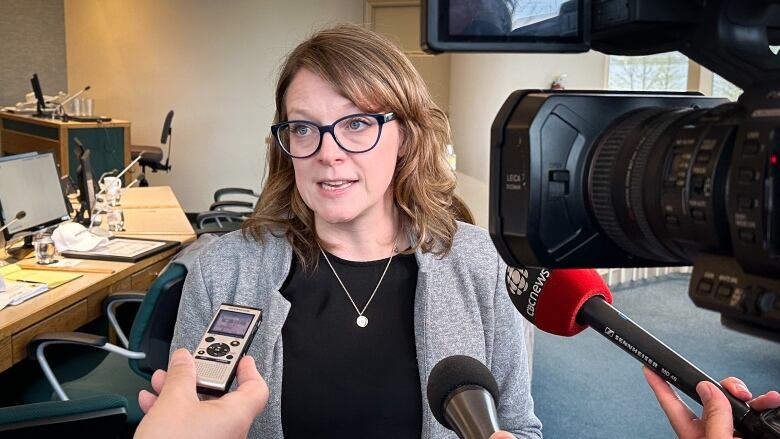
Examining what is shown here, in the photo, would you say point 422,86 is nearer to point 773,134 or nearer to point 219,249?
point 219,249

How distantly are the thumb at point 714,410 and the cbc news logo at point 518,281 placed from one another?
0.26m

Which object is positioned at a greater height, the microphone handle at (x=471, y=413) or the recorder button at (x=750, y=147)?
the recorder button at (x=750, y=147)

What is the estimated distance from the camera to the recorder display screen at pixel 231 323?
1.11 metres

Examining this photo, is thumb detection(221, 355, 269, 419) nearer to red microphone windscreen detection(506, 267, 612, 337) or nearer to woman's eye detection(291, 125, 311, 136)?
red microphone windscreen detection(506, 267, 612, 337)

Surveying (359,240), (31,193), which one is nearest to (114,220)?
(31,193)

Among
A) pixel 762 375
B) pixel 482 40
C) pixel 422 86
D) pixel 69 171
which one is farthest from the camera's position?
pixel 69 171

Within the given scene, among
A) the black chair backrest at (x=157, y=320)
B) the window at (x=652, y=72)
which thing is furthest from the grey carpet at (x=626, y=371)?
the black chair backrest at (x=157, y=320)

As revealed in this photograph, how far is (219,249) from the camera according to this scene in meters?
1.52

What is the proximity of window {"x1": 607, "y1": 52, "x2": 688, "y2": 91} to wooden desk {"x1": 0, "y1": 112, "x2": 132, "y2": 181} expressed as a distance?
4.44 m

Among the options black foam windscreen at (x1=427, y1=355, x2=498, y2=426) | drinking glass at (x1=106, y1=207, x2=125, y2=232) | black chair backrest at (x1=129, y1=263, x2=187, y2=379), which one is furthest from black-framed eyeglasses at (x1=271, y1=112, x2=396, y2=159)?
drinking glass at (x1=106, y1=207, x2=125, y2=232)

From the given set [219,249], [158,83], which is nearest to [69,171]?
[158,83]

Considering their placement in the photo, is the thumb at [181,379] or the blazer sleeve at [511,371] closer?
the thumb at [181,379]

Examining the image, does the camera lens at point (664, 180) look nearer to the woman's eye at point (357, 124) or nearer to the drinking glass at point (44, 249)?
the woman's eye at point (357, 124)

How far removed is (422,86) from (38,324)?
1.74 meters
